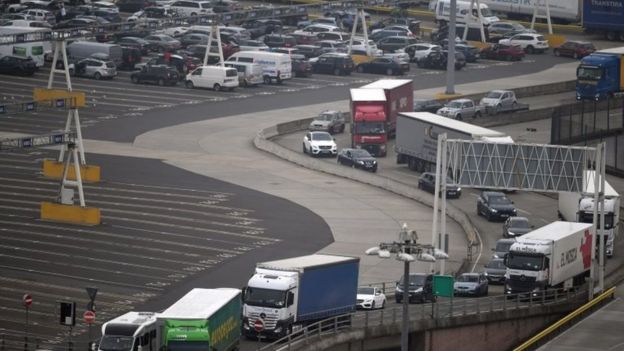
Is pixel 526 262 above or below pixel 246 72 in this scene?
below

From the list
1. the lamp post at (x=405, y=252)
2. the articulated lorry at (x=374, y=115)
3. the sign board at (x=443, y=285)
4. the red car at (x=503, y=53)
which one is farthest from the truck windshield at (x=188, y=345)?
the red car at (x=503, y=53)

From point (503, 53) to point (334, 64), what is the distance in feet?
46.1

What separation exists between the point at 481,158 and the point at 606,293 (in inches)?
297

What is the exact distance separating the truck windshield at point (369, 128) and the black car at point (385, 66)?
22.6 metres

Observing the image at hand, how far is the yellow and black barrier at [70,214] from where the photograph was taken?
73.7 metres

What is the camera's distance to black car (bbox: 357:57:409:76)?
11612cm

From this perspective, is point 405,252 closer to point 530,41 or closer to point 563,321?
point 563,321

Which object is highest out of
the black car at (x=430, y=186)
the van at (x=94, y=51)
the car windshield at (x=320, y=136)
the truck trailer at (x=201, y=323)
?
the truck trailer at (x=201, y=323)

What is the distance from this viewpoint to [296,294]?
54.2 meters

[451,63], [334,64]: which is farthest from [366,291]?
[334,64]

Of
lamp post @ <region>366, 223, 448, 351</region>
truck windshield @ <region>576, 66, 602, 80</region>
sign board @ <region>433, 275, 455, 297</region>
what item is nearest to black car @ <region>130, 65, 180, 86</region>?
truck windshield @ <region>576, 66, 602, 80</region>

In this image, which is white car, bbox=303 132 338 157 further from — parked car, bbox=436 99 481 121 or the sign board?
the sign board

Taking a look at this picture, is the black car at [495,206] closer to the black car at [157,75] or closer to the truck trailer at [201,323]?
the truck trailer at [201,323]

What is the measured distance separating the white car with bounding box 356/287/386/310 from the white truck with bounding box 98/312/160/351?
38.4ft
